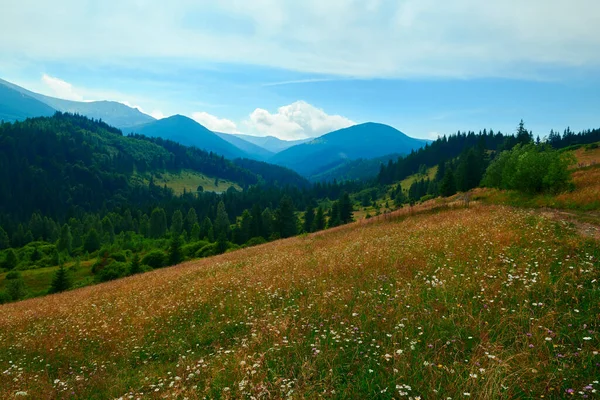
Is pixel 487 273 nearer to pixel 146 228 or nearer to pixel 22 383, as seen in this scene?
pixel 22 383

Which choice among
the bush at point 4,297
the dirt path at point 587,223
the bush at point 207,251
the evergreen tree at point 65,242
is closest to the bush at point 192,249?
the bush at point 207,251

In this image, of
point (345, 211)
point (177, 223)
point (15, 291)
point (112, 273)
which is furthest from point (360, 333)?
point (177, 223)

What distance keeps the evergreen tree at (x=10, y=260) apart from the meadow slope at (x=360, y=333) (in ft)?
372

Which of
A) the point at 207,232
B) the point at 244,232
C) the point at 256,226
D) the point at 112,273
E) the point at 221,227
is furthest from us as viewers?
the point at 221,227

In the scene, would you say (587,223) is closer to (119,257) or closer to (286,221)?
(286,221)

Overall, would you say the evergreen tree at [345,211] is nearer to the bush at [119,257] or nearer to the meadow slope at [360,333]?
the bush at [119,257]

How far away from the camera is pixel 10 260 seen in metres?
96.1

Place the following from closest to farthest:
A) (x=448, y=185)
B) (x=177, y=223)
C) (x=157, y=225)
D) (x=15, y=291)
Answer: (x=15, y=291), (x=448, y=185), (x=157, y=225), (x=177, y=223)

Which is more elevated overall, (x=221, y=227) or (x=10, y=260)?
(x=221, y=227)

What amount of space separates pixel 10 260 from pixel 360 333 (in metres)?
130

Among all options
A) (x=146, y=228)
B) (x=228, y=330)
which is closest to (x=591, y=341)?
(x=228, y=330)

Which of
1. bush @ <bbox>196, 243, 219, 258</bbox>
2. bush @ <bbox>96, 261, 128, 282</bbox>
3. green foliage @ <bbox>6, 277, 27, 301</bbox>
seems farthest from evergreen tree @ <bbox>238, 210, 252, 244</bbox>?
green foliage @ <bbox>6, 277, 27, 301</bbox>

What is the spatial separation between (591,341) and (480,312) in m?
1.80

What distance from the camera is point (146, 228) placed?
143m
